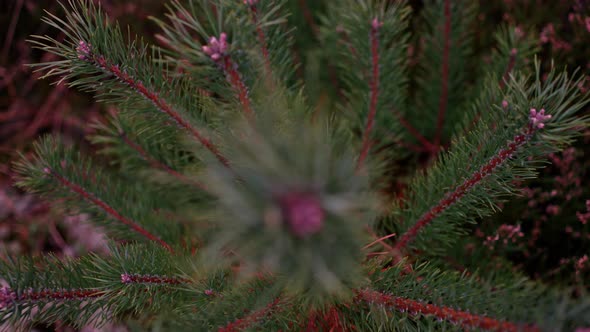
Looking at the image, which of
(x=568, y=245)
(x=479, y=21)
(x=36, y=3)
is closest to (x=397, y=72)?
(x=479, y=21)

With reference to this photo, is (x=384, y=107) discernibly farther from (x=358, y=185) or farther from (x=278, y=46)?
(x=358, y=185)

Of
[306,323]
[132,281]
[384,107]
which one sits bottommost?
[306,323]

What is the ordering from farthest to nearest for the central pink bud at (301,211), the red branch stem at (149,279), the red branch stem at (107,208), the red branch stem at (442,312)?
the red branch stem at (107,208), the red branch stem at (149,279), the red branch stem at (442,312), the central pink bud at (301,211)

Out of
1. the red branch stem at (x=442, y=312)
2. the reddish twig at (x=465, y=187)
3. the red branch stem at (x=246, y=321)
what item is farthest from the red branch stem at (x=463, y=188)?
the red branch stem at (x=246, y=321)

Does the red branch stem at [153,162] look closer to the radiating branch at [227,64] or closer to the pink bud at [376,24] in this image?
the radiating branch at [227,64]

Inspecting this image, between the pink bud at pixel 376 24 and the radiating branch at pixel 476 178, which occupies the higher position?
the pink bud at pixel 376 24

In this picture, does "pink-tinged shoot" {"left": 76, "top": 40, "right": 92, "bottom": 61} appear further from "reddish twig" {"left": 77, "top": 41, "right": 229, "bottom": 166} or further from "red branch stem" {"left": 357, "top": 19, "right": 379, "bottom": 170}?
"red branch stem" {"left": 357, "top": 19, "right": 379, "bottom": 170}

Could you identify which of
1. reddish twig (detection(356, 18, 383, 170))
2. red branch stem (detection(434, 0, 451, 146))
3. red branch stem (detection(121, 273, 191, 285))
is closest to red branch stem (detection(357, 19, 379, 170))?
reddish twig (detection(356, 18, 383, 170))
